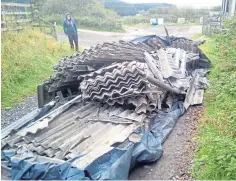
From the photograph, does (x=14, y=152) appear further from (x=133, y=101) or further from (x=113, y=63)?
(x=113, y=63)

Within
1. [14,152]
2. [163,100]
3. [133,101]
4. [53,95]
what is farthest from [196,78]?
[14,152]

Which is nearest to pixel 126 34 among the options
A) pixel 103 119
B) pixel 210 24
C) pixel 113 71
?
pixel 210 24

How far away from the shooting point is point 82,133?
466 cm

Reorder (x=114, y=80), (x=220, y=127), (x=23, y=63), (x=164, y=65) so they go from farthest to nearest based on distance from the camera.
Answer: (x=23, y=63), (x=164, y=65), (x=114, y=80), (x=220, y=127)

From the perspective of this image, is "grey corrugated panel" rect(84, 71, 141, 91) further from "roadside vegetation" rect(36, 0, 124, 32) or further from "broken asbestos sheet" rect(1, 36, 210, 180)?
"roadside vegetation" rect(36, 0, 124, 32)

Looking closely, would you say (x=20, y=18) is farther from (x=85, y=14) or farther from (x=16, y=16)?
(x=85, y=14)

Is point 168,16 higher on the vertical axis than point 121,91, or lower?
higher

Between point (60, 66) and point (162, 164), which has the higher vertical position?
point (60, 66)

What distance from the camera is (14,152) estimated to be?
4129 millimetres

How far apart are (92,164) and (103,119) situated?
5.07 feet

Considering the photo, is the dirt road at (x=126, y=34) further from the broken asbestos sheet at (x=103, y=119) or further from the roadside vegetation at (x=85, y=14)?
the broken asbestos sheet at (x=103, y=119)

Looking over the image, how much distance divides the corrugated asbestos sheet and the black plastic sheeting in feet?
0.44

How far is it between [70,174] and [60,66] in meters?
3.89

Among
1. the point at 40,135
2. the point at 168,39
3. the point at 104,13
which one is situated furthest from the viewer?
the point at 104,13
